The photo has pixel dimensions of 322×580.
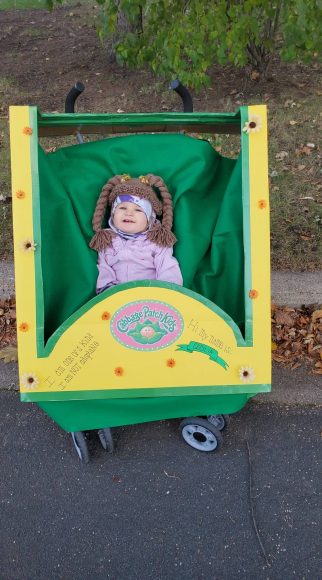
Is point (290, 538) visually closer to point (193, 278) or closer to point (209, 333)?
point (209, 333)

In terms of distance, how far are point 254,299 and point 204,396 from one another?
471 mm

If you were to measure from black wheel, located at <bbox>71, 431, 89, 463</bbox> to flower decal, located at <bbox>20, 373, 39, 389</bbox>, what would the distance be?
0.40 metres

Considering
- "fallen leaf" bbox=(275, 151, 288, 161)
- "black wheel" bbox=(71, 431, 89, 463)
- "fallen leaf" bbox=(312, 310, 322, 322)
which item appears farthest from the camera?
"fallen leaf" bbox=(275, 151, 288, 161)

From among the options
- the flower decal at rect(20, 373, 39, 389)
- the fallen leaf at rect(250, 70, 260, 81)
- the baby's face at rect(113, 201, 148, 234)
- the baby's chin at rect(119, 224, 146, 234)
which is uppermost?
the fallen leaf at rect(250, 70, 260, 81)

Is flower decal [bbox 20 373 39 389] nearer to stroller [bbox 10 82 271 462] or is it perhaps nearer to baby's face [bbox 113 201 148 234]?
stroller [bbox 10 82 271 462]

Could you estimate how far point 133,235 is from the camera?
8.93 feet

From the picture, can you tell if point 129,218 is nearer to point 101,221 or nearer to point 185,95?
point 101,221

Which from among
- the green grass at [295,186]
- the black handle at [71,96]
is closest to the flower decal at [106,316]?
the black handle at [71,96]

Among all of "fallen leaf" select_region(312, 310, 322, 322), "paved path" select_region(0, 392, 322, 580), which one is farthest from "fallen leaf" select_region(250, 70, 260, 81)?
"paved path" select_region(0, 392, 322, 580)

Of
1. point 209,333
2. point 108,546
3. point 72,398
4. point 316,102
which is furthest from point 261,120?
point 316,102

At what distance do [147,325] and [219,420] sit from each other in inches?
28.5

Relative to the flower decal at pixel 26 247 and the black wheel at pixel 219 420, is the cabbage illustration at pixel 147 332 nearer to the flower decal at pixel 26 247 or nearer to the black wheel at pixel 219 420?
the flower decal at pixel 26 247

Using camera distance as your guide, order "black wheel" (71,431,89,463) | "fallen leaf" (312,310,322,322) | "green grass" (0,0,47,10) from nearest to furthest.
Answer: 1. "black wheel" (71,431,89,463)
2. "fallen leaf" (312,310,322,322)
3. "green grass" (0,0,47,10)

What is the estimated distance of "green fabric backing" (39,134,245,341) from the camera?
2.57 m
